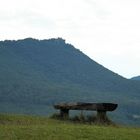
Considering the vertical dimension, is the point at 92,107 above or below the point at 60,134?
above

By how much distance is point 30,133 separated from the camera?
66.6 ft

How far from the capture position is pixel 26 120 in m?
26.7

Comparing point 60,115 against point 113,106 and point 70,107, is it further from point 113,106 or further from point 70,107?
point 113,106

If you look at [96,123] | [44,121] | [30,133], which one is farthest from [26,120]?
[30,133]

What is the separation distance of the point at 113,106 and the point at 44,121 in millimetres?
3860

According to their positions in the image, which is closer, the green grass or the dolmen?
the green grass

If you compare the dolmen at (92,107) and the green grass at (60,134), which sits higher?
the dolmen at (92,107)

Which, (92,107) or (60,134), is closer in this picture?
(60,134)

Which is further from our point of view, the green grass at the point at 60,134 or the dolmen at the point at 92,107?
the dolmen at the point at 92,107

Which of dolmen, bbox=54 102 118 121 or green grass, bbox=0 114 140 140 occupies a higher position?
dolmen, bbox=54 102 118 121

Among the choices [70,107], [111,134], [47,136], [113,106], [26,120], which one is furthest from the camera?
[70,107]

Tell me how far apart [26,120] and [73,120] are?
3.89m

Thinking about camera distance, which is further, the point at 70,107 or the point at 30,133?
the point at 70,107

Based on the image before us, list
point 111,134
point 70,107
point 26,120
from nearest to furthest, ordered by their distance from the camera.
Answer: point 111,134 → point 26,120 → point 70,107
